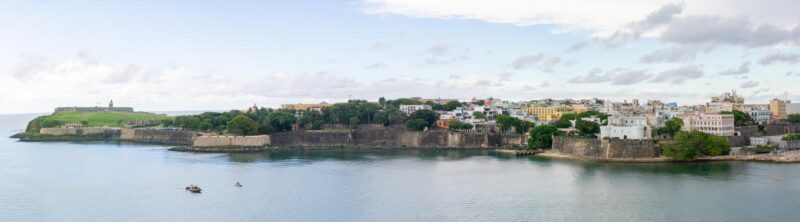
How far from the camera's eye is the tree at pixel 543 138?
39.8m

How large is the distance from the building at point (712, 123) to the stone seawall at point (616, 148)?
5404 mm

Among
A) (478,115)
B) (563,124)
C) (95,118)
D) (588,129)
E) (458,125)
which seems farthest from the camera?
(95,118)

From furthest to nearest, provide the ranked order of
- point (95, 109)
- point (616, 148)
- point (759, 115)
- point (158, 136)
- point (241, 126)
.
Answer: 1. point (95, 109)
2. point (158, 136)
3. point (759, 115)
4. point (241, 126)
5. point (616, 148)

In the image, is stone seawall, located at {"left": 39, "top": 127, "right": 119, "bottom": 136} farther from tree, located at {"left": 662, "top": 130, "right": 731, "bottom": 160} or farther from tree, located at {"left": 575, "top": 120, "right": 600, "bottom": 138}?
tree, located at {"left": 662, "top": 130, "right": 731, "bottom": 160}

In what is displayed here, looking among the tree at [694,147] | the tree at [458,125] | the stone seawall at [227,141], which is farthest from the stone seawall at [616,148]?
the stone seawall at [227,141]

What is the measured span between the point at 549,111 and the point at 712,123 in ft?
67.8

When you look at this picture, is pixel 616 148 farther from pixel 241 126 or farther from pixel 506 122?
pixel 241 126

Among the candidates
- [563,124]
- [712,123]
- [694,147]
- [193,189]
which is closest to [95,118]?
[563,124]

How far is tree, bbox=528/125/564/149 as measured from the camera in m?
39.8

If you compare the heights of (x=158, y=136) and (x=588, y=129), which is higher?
(x=588, y=129)

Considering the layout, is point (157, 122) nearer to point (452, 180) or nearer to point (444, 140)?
point (444, 140)

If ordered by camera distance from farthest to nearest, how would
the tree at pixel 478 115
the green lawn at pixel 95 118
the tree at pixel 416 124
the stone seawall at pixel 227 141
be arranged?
the green lawn at pixel 95 118 → the tree at pixel 478 115 → the tree at pixel 416 124 → the stone seawall at pixel 227 141

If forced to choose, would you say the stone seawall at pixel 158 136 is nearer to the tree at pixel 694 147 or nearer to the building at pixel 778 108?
the tree at pixel 694 147

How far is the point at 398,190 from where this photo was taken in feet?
80.5
